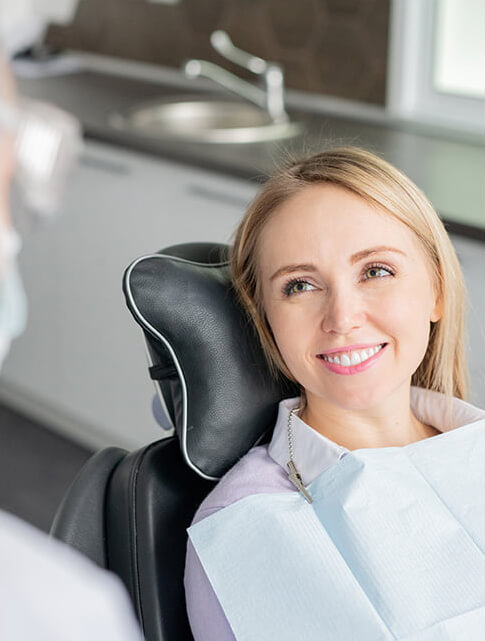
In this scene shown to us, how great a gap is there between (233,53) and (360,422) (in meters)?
2.04

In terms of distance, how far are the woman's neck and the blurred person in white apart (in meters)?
0.85

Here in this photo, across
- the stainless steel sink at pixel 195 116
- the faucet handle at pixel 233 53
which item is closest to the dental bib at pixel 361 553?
the stainless steel sink at pixel 195 116

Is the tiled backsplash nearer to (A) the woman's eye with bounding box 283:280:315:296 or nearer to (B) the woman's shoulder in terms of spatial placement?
(A) the woman's eye with bounding box 283:280:315:296

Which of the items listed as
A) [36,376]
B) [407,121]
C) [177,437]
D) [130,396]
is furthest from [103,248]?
[177,437]

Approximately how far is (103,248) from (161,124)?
0.49 metres

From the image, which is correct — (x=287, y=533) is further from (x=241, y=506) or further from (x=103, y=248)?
(x=103, y=248)

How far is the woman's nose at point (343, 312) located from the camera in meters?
1.20

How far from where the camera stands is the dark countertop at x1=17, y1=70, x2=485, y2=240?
2102mm

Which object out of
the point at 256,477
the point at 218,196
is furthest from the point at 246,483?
the point at 218,196

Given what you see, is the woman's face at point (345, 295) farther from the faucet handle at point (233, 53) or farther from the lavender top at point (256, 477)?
the faucet handle at point (233, 53)

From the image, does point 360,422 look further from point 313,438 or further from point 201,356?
point 201,356

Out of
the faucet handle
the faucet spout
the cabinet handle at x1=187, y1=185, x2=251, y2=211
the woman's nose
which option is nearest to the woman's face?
the woman's nose

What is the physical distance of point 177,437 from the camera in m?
1.31

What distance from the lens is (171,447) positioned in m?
1.31
